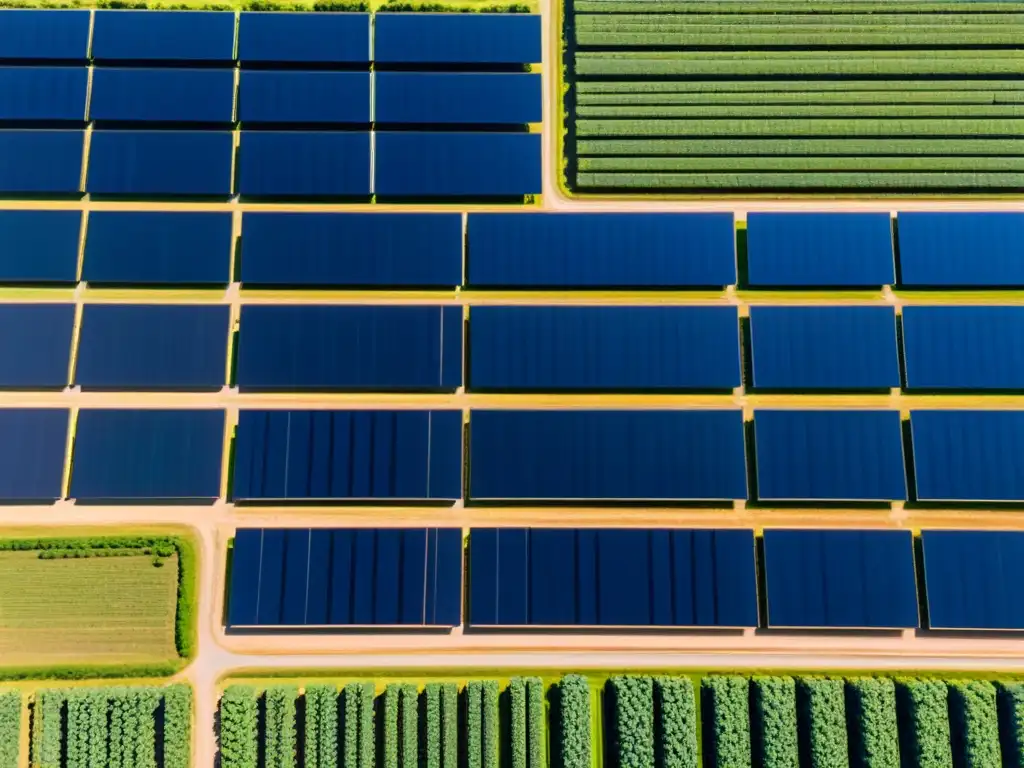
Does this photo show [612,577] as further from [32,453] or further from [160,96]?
[160,96]

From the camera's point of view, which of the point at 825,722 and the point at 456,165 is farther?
the point at 456,165

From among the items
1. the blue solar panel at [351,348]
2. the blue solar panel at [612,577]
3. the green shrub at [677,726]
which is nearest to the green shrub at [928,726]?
the blue solar panel at [612,577]

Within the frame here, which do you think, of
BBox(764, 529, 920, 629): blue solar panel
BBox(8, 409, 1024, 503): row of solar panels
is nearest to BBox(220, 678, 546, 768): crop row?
BBox(8, 409, 1024, 503): row of solar panels

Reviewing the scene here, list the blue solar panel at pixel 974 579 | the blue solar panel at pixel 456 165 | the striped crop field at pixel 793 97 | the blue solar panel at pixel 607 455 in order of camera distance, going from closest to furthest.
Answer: the blue solar panel at pixel 974 579, the blue solar panel at pixel 607 455, the blue solar panel at pixel 456 165, the striped crop field at pixel 793 97

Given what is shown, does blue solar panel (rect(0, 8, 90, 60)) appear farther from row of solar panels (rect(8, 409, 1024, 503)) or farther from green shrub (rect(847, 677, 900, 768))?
green shrub (rect(847, 677, 900, 768))

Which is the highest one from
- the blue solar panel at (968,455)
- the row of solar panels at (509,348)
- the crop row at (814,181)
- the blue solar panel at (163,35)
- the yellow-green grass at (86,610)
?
the blue solar panel at (163,35)

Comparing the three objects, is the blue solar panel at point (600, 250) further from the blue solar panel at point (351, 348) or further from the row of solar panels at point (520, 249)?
the blue solar panel at point (351, 348)

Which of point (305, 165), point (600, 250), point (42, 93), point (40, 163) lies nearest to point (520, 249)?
point (600, 250)

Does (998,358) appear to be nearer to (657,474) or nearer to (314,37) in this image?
(657,474)
